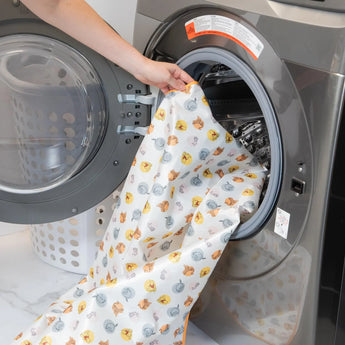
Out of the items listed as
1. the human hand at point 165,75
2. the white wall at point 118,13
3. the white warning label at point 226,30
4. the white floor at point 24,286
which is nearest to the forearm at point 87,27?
the human hand at point 165,75

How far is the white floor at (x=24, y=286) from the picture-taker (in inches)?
57.3

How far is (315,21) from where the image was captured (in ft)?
3.24

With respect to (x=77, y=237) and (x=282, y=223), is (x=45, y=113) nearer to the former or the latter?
(x=77, y=237)

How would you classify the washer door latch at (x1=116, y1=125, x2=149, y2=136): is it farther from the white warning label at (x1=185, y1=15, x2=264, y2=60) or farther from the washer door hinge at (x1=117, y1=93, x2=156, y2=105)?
the white warning label at (x1=185, y1=15, x2=264, y2=60)

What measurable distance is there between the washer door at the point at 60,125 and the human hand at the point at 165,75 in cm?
9

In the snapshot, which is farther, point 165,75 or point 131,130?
point 131,130

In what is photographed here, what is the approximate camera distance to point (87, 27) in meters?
1.28

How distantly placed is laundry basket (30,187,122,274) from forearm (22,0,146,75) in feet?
1.40

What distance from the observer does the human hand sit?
127 cm

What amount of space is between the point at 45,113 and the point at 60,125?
0.04m

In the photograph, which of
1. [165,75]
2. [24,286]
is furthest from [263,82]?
[24,286]

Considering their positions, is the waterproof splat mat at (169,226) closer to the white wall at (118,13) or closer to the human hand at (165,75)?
the human hand at (165,75)

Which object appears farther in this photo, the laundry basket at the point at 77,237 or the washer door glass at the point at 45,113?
the laundry basket at the point at 77,237

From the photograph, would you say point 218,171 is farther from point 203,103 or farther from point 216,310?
point 216,310
